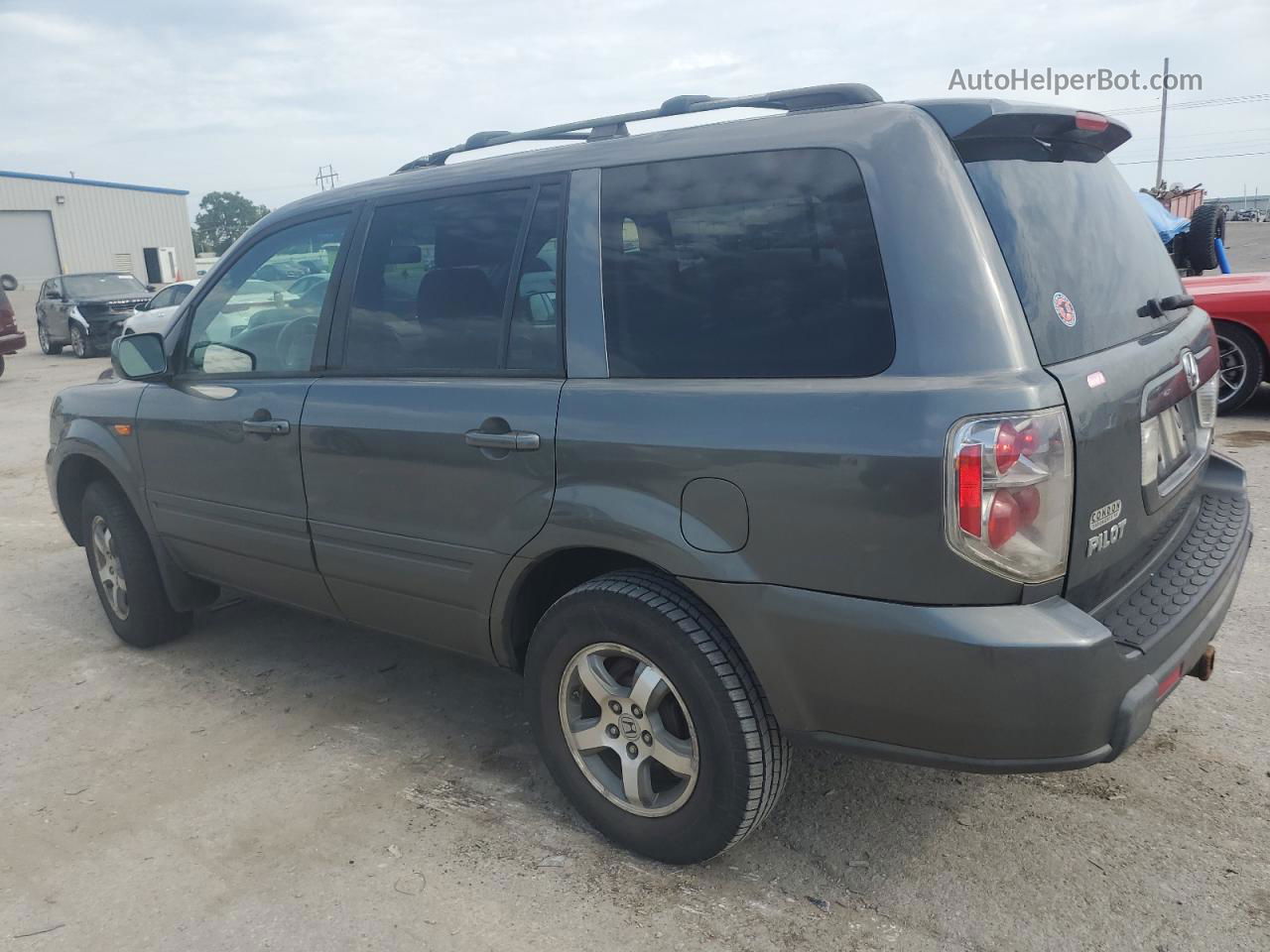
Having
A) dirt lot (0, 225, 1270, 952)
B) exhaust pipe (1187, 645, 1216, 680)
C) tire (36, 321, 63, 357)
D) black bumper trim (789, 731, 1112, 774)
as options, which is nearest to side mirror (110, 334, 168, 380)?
dirt lot (0, 225, 1270, 952)

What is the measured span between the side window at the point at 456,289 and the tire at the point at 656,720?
0.73 metres

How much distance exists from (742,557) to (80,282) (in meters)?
21.9

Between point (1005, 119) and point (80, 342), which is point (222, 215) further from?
point (1005, 119)

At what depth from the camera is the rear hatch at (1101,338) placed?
2293 mm

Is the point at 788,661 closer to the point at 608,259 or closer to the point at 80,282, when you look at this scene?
the point at 608,259

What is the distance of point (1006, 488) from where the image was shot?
2.13 meters

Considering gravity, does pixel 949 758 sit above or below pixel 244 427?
below

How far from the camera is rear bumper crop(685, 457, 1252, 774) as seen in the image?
2.16 metres

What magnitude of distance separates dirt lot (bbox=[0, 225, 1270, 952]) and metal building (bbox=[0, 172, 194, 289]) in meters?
40.6

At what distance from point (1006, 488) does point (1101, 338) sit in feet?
2.11

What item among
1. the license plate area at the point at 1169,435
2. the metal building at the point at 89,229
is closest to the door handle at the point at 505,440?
the license plate area at the point at 1169,435

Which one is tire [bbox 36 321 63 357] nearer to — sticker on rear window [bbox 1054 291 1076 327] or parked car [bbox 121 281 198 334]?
parked car [bbox 121 281 198 334]

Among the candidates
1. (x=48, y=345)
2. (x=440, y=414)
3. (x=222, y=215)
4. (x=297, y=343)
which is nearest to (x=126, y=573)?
(x=297, y=343)

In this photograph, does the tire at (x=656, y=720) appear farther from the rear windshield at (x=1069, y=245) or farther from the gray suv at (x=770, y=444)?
the rear windshield at (x=1069, y=245)
